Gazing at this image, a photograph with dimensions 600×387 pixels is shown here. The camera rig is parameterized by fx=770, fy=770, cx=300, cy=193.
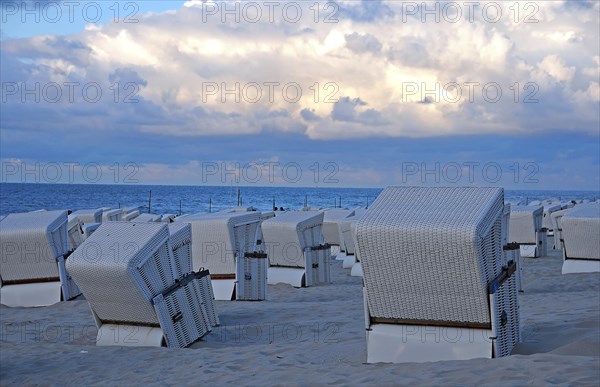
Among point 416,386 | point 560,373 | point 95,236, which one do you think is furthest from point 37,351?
point 560,373

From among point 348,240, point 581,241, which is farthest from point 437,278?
point 348,240

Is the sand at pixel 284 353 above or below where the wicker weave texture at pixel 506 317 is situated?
below

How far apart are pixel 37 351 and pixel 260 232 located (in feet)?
26.5

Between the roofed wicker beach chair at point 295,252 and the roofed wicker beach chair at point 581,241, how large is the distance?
5.24 m

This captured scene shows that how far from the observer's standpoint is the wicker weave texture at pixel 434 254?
6535 mm

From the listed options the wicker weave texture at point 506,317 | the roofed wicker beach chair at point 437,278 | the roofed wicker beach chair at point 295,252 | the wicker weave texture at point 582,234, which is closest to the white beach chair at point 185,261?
the roofed wicker beach chair at point 437,278

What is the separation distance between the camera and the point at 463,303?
6727 millimetres

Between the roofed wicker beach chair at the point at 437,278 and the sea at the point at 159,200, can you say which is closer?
the roofed wicker beach chair at the point at 437,278

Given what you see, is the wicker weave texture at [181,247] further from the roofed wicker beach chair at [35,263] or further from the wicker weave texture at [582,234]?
the wicker weave texture at [582,234]

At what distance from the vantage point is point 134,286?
28.3 feet

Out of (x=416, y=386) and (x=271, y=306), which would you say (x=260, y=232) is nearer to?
(x=271, y=306)

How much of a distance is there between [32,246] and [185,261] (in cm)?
468

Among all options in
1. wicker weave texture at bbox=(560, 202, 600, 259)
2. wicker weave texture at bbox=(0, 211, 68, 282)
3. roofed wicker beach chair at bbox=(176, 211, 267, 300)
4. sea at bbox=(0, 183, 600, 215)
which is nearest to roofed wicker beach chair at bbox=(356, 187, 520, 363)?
roofed wicker beach chair at bbox=(176, 211, 267, 300)

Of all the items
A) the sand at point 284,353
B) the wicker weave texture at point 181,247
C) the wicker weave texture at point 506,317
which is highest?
the wicker weave texture at point 181,247
